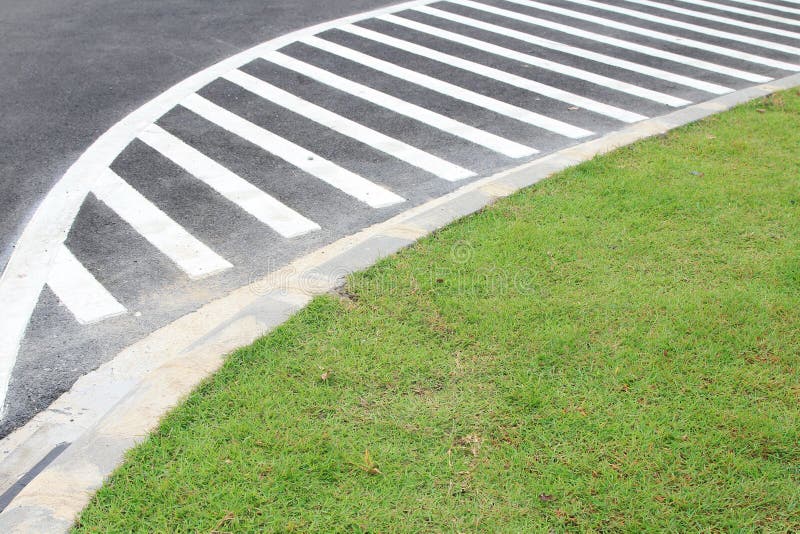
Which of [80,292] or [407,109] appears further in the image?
[407,109]

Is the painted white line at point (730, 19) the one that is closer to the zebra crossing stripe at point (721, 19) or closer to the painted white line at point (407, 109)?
the zebra crossing stripe at point (721, 19)

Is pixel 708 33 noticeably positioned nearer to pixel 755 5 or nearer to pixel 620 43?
pixel 620 43

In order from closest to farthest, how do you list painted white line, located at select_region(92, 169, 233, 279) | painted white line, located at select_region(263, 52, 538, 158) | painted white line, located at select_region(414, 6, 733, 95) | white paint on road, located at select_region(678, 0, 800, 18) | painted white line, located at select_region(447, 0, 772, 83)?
painted white line, located at select_region(92, 169, 233, 279) → painted white line, located at select_region(263, 52, 538, 158) → painted white line, located at select_region(414, 6, 733, 95) → painted white line, located at select_region(447, 0, 772, 83) → white paint on road, located at select_region(678, 0, 800, 18)

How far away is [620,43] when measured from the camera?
1057 cm

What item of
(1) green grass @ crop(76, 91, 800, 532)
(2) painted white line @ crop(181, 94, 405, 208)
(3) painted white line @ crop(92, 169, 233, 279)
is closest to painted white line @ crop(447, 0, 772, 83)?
(1) green grass @ crop(76, 91, 800, 532)

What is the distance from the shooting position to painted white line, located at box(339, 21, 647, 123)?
8180 millimetres

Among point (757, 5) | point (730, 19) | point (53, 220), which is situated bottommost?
point (53, 220)

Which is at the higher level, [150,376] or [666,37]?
[666,37]

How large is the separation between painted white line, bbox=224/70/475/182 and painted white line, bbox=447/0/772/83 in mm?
4736

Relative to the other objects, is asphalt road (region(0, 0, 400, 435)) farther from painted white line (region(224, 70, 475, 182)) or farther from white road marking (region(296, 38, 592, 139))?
white road marking (region(296, 38, 592, 139))

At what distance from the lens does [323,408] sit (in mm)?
3902

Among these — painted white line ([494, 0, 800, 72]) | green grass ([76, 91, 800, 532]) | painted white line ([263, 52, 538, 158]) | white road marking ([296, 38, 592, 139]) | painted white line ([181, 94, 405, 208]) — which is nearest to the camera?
green grass ([76, 91, 800, 532])

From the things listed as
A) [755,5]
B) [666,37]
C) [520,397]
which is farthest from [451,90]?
[755,5]

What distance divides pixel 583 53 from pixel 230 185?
5920 mm
